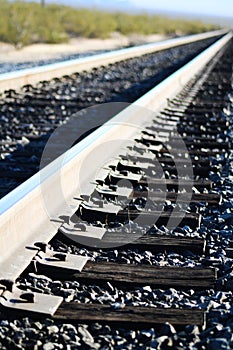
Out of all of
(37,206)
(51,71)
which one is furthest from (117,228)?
(51,71)

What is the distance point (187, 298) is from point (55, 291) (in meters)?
0.53

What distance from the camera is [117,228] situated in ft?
11.5

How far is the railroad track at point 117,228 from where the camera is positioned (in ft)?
8.49

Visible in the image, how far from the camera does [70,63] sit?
1265 centimetres

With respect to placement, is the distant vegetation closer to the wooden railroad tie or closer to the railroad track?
the railroad track

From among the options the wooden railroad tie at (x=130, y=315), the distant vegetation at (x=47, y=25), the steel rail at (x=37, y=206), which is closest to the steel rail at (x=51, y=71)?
the steel rail at (x=37, y=206)

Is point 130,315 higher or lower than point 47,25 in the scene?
higher

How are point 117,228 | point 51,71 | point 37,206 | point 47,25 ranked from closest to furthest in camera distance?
1. point 37,206
2. point 117,228
3. point 51,71
4. point 47,25

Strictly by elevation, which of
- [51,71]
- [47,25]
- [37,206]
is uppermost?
[37,206]

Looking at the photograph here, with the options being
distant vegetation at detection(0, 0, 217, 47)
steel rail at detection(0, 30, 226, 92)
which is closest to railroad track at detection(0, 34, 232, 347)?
steel rail at detection(0, 30, 226, 92)

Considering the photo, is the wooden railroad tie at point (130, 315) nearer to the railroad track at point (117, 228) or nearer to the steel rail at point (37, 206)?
the railroad track at point (117, 228)

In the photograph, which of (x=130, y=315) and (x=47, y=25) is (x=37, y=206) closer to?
(x=130, y=315)

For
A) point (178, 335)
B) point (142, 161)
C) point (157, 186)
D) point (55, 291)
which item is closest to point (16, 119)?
point (142, 161)

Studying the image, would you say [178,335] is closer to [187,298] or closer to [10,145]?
[187,298]
